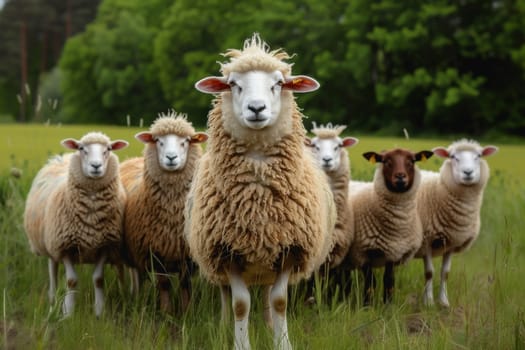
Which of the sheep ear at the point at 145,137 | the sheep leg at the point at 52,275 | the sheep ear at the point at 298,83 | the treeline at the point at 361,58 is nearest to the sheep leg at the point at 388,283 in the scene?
the sheep ear at the point at 298,83

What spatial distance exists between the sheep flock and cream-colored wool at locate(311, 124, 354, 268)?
0.04 feet

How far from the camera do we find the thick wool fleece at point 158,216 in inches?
177

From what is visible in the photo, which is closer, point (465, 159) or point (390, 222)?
point (390, 222)

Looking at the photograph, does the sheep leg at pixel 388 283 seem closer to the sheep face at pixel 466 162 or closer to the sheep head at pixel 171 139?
the sheep face at pixel 466 162

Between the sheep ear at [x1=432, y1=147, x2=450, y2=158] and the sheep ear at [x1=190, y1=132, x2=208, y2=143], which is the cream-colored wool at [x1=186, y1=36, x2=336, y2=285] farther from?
the sheep ear at [x1=432, y1=147, x2=450, y2=158]

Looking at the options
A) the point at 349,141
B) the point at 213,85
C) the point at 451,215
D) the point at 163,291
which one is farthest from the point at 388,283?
the point at 213,85

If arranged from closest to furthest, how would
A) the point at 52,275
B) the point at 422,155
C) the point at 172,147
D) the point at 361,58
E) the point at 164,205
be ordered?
1. the point at 172,147
2. the point at 164,205
3. the point at 52,275
4. the point at 422,155
5. the point at 361,58

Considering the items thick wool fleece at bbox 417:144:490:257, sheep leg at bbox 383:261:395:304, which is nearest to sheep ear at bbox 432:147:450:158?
thick wool fleece at bbox 417:144:490:257

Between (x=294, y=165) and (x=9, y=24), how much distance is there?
136 feet

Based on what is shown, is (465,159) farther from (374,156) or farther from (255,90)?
(255,90)

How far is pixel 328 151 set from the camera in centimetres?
514

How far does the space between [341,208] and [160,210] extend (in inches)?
57.0

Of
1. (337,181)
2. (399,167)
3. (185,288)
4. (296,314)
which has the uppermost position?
(399,167)

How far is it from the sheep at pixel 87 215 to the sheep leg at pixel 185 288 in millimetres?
564
